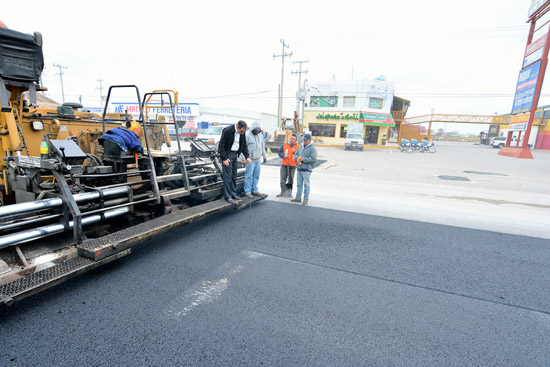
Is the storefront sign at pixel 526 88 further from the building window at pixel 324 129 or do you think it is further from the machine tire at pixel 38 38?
the machine tire at pixel 38 38

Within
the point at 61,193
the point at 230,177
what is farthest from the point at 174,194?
the point at 61,193

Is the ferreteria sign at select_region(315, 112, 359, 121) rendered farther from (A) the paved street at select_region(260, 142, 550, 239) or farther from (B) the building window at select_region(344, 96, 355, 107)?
(A) the paved street at select_region(260, 142, 550, 239)

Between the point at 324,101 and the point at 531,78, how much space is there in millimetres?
20135

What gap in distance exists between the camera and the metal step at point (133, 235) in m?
→ 3.04

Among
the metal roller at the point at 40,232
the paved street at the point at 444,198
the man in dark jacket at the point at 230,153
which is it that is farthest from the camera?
the paved street at the point at 444,198

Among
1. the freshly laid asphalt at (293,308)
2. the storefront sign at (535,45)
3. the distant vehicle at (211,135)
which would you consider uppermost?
the storefront sign at (535,45)

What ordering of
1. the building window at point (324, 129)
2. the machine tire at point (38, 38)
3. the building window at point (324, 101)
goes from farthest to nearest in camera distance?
the building window at point (324, 129), the building window at point (324, 101), the machine tire at point (38, 38)

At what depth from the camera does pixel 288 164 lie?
24.6 ft

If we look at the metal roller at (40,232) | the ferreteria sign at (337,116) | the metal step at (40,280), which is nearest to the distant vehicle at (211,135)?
the metal roller at (40,232)

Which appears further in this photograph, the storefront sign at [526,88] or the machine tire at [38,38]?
the storefront sign at [526,88]

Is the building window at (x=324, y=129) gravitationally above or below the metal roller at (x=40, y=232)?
above

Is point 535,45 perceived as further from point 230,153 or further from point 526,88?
point 230,153

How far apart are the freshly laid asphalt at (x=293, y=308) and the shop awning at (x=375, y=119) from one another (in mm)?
32368

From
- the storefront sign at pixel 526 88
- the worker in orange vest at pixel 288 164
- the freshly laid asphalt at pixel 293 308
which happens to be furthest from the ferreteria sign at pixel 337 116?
the freshly laid asphalt at pixel 293 308
